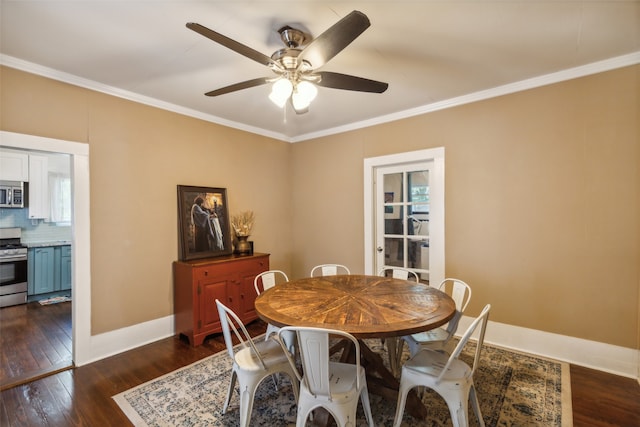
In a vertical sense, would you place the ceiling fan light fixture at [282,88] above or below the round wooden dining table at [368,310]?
above

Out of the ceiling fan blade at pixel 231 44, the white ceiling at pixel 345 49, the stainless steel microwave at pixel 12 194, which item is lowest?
the stainless steel microwave at pixel 12 194

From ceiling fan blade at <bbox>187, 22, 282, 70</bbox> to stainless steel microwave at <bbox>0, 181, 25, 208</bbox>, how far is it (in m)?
5.14

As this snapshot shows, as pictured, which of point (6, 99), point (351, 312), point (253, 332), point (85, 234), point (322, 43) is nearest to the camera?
point (322, 43)

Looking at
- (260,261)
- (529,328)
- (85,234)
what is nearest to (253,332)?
(260,261)

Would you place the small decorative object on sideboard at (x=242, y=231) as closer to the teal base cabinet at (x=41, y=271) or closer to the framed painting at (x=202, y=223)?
the framed painting at (x=202, y=223)

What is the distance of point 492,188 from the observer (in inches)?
117

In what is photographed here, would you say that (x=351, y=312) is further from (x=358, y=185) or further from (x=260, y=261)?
(x=358, y=185)

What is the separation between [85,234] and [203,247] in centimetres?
112

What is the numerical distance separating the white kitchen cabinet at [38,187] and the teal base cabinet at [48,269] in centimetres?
60

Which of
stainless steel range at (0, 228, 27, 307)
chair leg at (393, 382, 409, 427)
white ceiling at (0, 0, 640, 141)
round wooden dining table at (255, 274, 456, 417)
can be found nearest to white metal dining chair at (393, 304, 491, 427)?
chair leg at (393, 382, 409, 427)

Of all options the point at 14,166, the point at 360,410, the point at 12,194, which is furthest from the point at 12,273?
the point at 360,410

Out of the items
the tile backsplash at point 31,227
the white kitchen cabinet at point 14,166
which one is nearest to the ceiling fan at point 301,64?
the white kitchen cabinet at point 14,166

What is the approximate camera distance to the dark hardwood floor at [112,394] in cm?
191

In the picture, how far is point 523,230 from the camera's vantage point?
2816mm
